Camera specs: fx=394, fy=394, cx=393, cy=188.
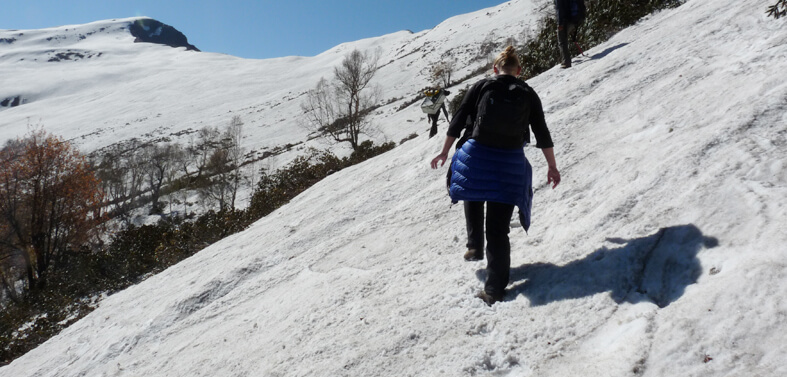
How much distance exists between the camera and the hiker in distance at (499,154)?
2.67 m

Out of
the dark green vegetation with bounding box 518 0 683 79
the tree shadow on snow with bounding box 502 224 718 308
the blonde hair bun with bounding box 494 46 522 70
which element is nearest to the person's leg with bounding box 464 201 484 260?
the tree shadow on snow with bounding box 502 224 718 308

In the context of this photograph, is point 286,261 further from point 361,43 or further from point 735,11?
point 361,43

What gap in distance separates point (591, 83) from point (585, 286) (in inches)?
198

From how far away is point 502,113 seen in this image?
2654 millimetres

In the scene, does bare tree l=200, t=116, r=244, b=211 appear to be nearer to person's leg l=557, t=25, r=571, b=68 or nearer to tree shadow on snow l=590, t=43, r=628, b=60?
person's leg l=557, t=25, r=571, b=68

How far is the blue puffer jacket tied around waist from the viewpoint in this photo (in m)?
2.71

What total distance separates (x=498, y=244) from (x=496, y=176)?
1.56ft

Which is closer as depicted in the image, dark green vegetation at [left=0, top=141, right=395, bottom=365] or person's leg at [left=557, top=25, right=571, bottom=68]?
person's leg at [left=557, top=25, right=571, bottom=68]

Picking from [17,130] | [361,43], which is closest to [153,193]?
[17,130]

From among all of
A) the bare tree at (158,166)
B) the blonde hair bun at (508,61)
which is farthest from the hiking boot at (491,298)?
the bare tree at (158,166)

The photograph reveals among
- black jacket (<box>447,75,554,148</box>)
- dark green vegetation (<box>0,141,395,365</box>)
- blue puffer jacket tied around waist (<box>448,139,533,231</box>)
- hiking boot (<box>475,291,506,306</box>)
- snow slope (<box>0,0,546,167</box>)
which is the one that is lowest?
dark green vegetation (<box>0,141,395,365</box>)

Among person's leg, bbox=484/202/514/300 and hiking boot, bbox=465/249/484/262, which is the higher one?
person's leg, bbox=484/202/514/300

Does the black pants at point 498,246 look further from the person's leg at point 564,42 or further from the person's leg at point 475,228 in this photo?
the person's leg at point 564,42

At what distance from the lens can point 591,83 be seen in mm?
6586
